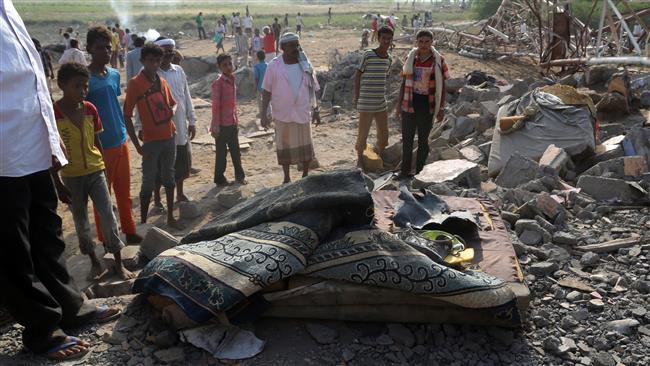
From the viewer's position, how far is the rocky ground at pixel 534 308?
8.39ft

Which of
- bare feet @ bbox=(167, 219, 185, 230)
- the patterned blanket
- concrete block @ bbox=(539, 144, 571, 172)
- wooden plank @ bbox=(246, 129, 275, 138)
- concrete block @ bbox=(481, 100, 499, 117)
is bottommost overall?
wooden plank @ bbox=(246, 129, 275, 138)

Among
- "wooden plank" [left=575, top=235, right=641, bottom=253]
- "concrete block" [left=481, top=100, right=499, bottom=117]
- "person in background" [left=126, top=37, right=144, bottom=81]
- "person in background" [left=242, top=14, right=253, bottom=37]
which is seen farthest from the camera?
"person in background" [left=242, top=14, right=253, bottom=37]

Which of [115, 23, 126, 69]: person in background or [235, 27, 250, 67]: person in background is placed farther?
Result: [115, 23, 126, 69]: person in background

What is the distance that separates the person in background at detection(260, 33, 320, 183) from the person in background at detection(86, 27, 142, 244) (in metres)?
1.69

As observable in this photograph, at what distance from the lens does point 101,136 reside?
409cm

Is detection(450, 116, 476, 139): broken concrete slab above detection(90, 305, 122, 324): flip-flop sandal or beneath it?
beneath

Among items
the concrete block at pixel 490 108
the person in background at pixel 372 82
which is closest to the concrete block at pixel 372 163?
the person in background at pixel 372 82

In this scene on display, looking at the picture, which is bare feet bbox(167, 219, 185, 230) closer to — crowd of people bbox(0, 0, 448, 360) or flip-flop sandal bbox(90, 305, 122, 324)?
crowd of people bbox(0, 0, 448, 360)

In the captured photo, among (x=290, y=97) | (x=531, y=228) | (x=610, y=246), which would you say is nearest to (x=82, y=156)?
(x=290, y=97)

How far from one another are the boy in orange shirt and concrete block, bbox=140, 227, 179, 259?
1.16 m

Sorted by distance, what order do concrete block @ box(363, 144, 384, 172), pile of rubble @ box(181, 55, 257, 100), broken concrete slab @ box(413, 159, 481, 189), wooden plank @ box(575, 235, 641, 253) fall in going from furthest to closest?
pile of rubble @ box(181, 55, 257, 100), concrete block @ box(363, 144, 384, 172), broken concrete slab @ box(413, 159, 481, 189), wooden plank @ box(575, 235, 641, 253)

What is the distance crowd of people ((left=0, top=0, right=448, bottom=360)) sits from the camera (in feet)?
7.40

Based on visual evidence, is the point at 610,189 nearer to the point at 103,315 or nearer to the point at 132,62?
the point at 103,315

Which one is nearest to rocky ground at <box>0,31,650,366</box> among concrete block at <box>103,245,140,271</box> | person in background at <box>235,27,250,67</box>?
concrete block at <box>103,245,140,271</box>
